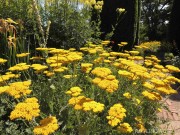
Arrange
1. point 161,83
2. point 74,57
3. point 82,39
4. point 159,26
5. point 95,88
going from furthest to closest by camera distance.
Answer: point 159,26
point 82,39
point 95,88
point 74,57
point 161,83

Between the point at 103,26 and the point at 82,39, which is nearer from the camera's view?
the point at 82,39

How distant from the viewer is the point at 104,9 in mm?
9703

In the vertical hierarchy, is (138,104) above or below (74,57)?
below

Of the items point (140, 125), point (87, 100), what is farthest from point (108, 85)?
point (140, 125)

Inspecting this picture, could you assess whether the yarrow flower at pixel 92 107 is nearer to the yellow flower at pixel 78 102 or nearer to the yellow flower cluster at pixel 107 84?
the yellow flower at pixel 78 102

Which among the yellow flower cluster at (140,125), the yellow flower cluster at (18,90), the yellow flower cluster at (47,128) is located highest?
the yellow flower cluster at (18,90)

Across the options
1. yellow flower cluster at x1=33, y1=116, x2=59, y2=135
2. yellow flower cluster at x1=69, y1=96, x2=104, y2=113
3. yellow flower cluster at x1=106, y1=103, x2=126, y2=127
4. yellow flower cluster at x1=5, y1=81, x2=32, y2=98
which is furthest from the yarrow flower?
yellow flower cluster at x1=5, y1=81, x2=32, y2=98

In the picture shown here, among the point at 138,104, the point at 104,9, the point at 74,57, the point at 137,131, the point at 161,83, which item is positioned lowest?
the point at 137,131

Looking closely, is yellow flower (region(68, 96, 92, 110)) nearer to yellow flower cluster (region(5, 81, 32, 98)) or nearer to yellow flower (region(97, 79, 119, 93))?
yellow flower (region(97, 79, 119, 93))

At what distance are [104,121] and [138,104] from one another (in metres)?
0.36

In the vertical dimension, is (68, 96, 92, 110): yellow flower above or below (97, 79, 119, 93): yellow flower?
below

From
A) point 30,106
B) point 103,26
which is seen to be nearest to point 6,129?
point 30,106

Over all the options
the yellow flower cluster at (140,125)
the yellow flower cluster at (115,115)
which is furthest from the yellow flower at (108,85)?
the yellow flower cluster at (140,125)

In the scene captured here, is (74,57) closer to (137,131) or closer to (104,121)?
(104,121)
